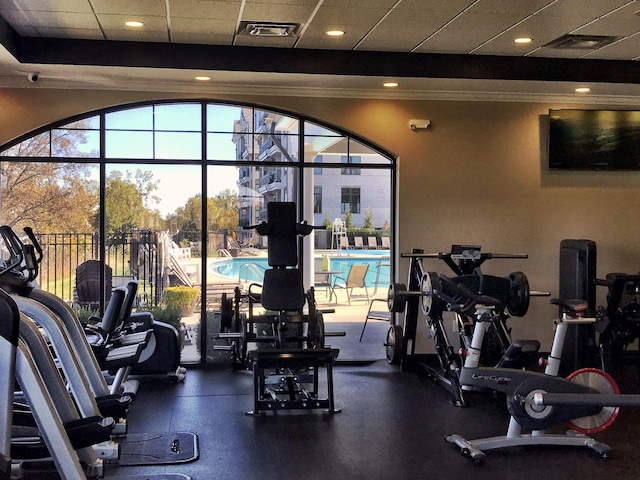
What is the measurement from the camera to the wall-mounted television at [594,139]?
23.6 ft

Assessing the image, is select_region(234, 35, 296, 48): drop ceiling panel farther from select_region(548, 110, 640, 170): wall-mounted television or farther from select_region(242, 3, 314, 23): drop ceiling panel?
select_region(548, 110, 640, 170): wall-mounted television

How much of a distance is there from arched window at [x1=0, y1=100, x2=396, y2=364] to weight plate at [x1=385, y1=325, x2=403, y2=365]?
69 centimetres

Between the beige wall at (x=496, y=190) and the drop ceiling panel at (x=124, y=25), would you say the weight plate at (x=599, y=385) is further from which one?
the drop ceiling panel at (x=124, y=25)

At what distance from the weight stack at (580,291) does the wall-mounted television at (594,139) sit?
96 centimetres

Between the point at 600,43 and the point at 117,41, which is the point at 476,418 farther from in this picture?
the point at 117,41

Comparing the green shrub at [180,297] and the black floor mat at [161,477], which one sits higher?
the green shrub at [180,297]

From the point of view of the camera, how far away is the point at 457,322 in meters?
5.89

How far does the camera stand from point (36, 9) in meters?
4.88

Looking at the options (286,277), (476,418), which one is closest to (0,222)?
(286,277)

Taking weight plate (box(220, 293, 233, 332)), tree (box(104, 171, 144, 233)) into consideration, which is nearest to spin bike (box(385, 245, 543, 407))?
weight plate (box(220, 293, 233, 332))

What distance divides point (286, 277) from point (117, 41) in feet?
8.13

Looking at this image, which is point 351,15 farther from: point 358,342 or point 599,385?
point 358,342

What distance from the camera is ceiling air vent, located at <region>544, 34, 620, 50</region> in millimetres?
5648

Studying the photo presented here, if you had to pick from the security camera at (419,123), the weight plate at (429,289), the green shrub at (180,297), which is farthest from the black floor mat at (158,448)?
the security camera at (419,123)
